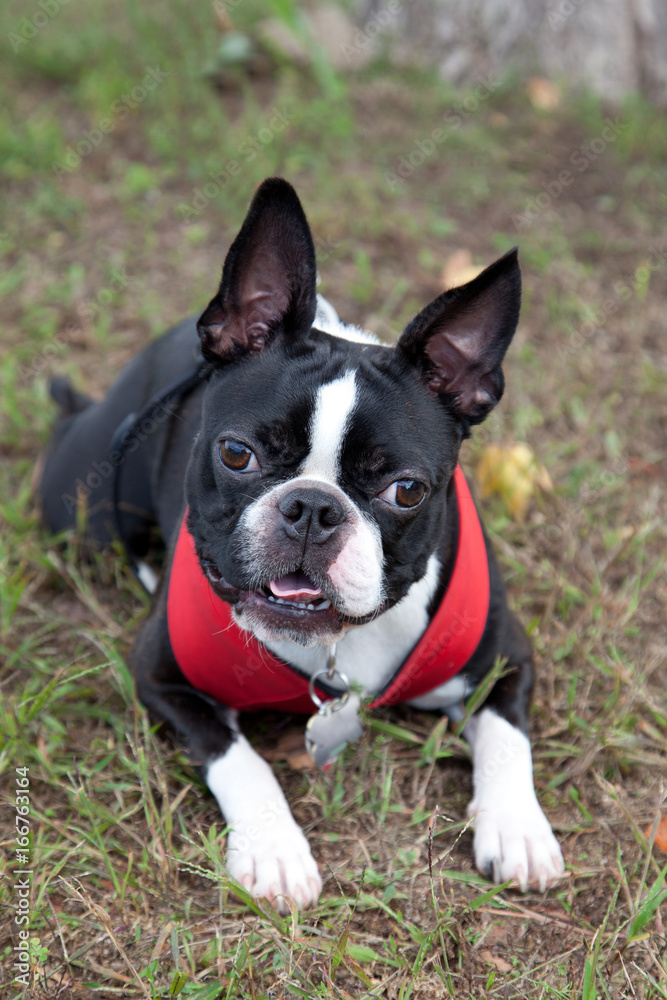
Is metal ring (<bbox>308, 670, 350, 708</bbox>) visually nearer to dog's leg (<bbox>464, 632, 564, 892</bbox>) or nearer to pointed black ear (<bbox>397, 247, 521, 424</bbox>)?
dog's leg (<bbox>464, 632, 564, 892</bbox>)

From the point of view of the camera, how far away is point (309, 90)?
6914mm

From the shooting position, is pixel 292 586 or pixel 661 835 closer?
pixel 292 586

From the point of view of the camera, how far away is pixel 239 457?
8.16 ft

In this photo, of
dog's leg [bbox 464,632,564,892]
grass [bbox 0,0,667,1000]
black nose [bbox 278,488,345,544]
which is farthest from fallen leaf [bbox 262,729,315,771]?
black nose [bbox 278,488,345,544]

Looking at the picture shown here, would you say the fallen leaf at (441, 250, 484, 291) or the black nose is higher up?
the black nose

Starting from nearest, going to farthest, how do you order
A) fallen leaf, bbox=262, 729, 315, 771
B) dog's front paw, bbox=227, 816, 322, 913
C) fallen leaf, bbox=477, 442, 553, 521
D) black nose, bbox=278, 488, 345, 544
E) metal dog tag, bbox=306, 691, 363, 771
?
black nose, bbox=278, 488, 345, 544 → dog's front paw, bbox=227, 816, 322, 913 → metal dog tag, bbox=306, 691, 363, 771 → fallen leaf, bbox=262, 729, 315, 771 → fallen leaf, bbox=477, 442, 553, 521
